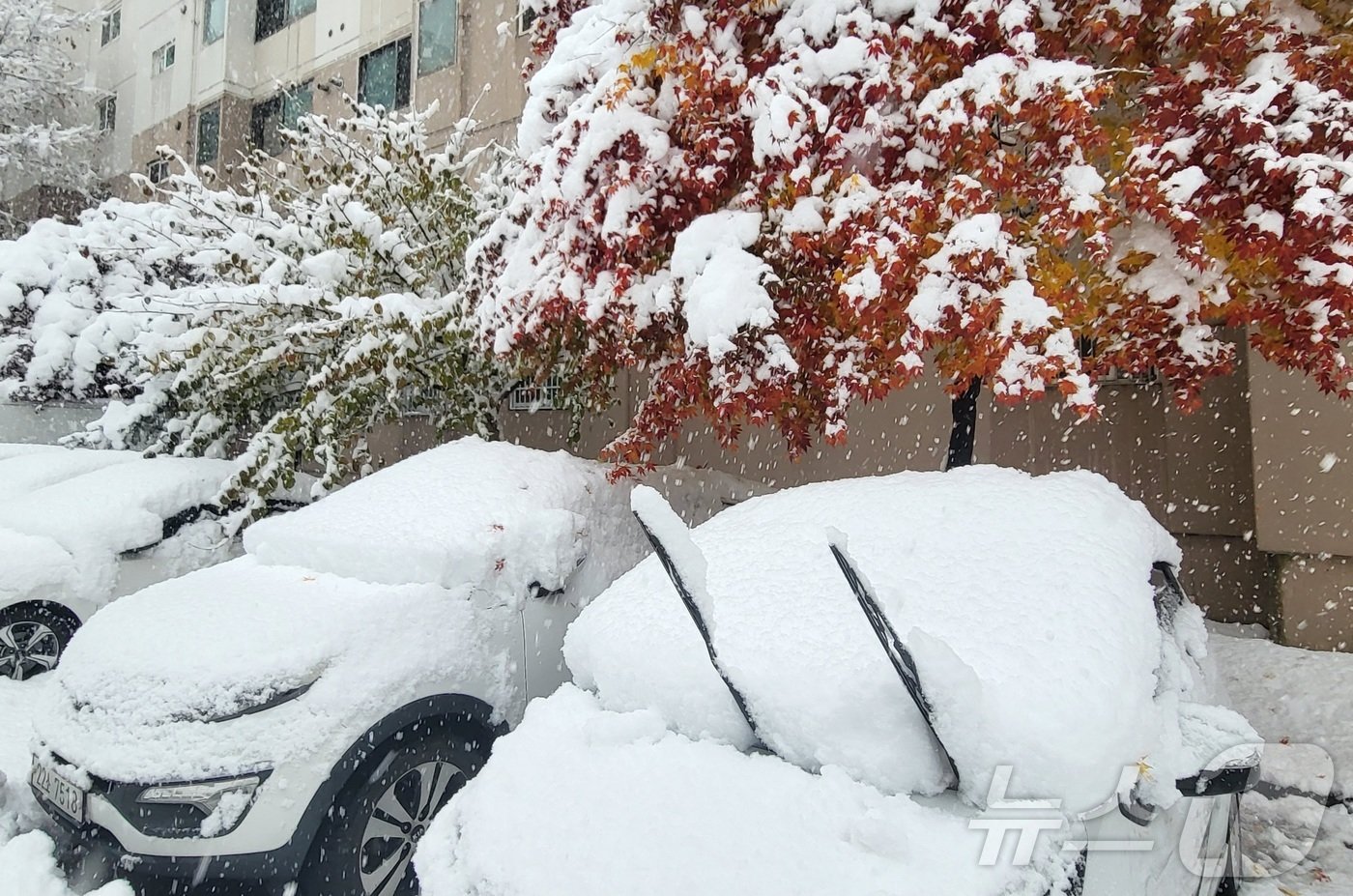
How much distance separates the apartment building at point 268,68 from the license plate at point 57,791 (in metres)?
9.79

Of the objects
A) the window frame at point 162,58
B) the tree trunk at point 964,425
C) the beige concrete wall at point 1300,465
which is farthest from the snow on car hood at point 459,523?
the window frame at point 162,58

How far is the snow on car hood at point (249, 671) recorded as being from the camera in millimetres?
2828

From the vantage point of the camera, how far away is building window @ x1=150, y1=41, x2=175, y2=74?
2022cm

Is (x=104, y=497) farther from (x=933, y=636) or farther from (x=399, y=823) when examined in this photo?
(x=933, y=636)

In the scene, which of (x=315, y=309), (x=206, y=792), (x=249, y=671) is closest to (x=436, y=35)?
(x=315, y=309)

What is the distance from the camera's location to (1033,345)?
3.47m

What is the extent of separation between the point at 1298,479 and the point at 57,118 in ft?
89.9

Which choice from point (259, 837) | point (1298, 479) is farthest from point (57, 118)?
point (1298, 479)

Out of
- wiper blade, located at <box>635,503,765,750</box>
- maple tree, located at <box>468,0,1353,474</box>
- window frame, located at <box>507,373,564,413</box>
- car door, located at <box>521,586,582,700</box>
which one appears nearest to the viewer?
wiper blade, located at <box>635,503,765,750</box>

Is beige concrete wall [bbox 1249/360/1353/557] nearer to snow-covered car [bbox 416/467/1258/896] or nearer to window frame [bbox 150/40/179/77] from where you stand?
snow-covered car [bbox 416/467/1258/896]

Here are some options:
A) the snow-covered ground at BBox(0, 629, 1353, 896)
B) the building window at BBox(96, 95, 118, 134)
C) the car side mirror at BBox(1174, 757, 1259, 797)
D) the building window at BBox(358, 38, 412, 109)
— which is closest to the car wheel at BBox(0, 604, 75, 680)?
the snow-covered ground at BBox(0, 629, 1353, 896)

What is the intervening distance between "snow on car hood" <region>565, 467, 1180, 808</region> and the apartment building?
10.1 meters

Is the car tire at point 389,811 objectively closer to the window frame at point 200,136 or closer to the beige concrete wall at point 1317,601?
the beige concrete wall at point 1317,601

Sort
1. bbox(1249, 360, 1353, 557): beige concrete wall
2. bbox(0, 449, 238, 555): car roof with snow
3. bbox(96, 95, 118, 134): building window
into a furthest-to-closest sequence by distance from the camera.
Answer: bbox(96, 95, 118, 134): building window
bbox(0, 449, 238, 555): car roof with snow
bbox(1249, 360, 1353, 557): beige concrete wall
